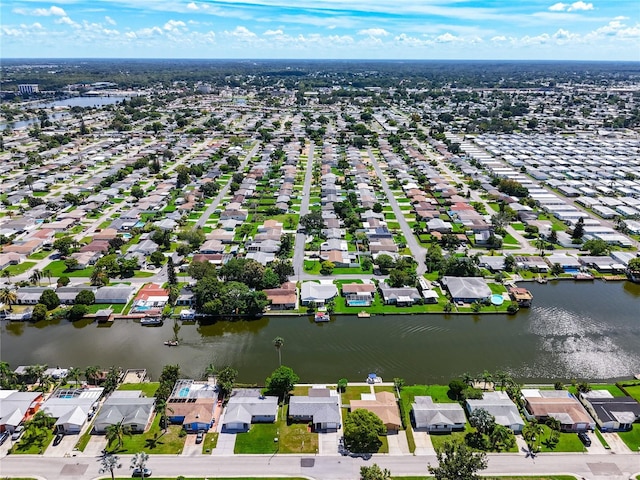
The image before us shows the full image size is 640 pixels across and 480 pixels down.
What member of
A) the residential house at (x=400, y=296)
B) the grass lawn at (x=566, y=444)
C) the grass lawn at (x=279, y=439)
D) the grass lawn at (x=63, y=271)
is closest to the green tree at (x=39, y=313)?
the grass lawn at (x=63, y=271)

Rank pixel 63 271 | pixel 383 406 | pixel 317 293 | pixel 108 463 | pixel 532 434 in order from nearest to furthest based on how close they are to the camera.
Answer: pixel 108 463 → pixel 532 434 → pixel 383 406 → pixel 317 293 → pixel 63 271

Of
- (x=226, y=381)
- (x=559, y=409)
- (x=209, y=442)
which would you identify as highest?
(x=226, y=381)

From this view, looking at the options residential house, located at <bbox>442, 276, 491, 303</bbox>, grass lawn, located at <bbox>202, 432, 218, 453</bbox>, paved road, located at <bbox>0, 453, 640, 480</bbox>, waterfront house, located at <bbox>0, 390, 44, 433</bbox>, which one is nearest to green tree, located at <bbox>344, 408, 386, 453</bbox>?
paved road, located at <bbox>0, 453, 640, 480</bbox>

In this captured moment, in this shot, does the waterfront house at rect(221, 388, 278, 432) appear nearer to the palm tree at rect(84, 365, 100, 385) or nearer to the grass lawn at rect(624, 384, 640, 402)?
the palm tree at rect(84, 365, 100, 385)

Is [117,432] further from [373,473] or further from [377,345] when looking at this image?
[377,345]

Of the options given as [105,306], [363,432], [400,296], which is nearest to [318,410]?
[363,432]

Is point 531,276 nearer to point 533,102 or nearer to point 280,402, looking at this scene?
point 280,402
